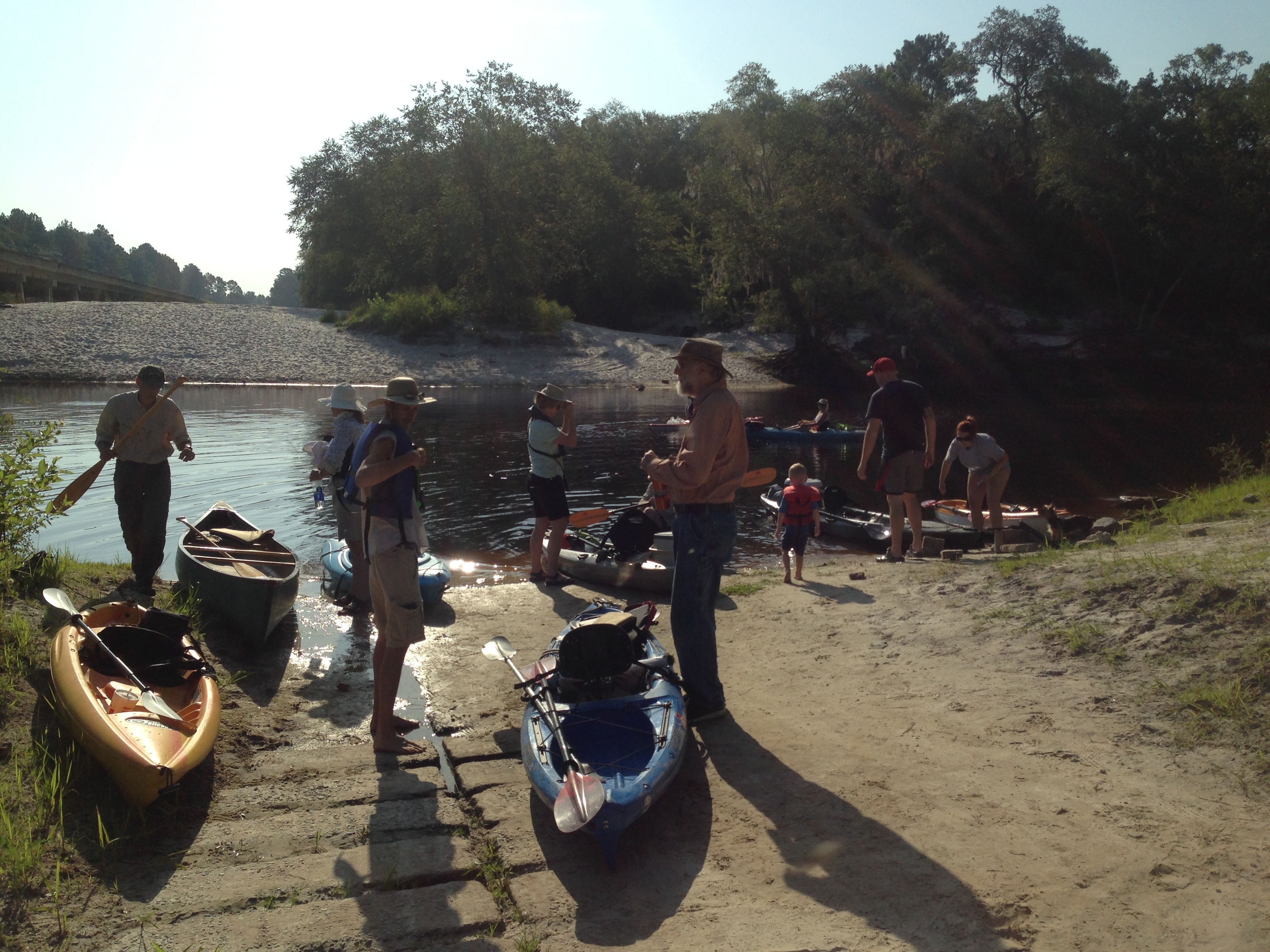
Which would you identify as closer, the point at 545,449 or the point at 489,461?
the point at 545,449

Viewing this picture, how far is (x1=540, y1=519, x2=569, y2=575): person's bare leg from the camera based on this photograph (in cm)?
979

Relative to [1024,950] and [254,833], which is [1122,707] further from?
[254,833]

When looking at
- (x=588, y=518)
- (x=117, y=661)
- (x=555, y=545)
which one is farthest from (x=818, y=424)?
(x=117, y=661)

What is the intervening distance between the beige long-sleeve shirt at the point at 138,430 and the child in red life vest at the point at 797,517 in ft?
19.5

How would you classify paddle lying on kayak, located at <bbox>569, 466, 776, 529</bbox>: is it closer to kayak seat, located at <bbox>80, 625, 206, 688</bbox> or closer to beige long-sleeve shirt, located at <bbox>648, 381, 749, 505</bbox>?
kayak seat, located at <bbox>80, 625, 206, 688</bbox>

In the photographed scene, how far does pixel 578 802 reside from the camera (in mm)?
4387

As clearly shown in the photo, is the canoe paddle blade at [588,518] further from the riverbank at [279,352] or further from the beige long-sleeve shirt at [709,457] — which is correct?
the riverbank at [279,352]

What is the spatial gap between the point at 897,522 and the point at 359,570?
5901 mm

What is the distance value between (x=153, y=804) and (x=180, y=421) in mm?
4253

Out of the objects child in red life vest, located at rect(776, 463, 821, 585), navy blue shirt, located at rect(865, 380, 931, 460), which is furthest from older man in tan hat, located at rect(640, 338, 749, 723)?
navy blue shirt, located at rect(865, 380, 931, 460)

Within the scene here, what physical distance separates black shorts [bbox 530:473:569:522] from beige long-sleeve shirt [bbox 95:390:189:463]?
339 cm

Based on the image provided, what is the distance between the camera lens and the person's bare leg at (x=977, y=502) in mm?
11977

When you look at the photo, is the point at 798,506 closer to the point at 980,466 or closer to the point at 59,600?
the point at 980,466

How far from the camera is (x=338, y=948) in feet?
12.2
